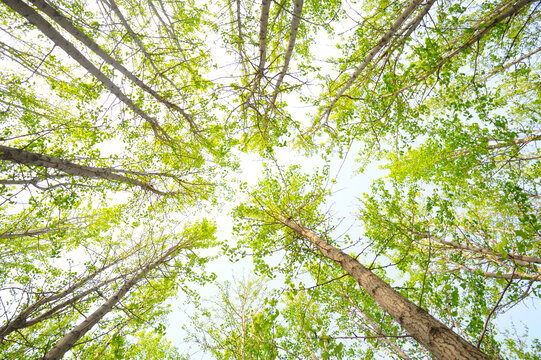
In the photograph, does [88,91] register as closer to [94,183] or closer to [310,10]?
[94,183]

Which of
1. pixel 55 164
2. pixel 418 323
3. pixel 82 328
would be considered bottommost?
pixel 82 328

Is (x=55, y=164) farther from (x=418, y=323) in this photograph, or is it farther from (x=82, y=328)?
(x=418, y=323)

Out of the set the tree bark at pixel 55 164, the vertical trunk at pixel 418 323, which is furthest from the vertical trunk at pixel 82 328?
the vertical trunk at pixel 418 323

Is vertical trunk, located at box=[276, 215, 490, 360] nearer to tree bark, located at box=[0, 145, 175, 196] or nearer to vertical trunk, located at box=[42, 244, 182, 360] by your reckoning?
vertical trunk, located at box=[42, 244, 182, 360]

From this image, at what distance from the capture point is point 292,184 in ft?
21.1

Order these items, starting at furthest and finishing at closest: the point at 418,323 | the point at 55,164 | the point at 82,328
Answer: the point at 82,328, the point at 55,164, the point at 418,323

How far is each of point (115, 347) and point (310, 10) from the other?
7.58 m

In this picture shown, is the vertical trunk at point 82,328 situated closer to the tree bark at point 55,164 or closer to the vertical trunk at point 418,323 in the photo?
the tree bark at point 55,164

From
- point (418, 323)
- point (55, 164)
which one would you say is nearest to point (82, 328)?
point (55, 164)

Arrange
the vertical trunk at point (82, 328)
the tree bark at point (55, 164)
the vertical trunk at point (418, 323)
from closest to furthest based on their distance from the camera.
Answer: the vertical trunk at point (418, 323), the tree bark at point (55, 164), the vertical trunk at point (82, 328)

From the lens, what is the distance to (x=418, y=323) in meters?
2.16

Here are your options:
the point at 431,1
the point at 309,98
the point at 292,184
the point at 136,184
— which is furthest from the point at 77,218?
the point at 431,1

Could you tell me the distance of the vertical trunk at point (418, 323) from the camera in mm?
1852

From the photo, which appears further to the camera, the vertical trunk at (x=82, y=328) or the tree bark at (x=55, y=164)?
the vertical trunk at (x=82, y=328)
